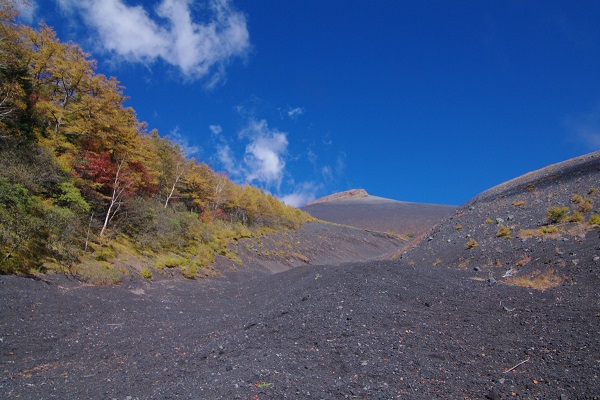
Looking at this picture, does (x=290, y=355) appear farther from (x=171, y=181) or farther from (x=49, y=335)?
(x=171, y=181)

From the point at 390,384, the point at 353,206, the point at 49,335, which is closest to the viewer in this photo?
the point at 390,384

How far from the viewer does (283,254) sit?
113ft

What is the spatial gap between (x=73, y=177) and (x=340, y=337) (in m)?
16.0

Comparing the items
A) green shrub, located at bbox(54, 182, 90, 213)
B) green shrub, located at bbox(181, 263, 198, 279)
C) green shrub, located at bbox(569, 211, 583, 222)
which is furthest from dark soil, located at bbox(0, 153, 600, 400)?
green shrub, located at bbox(181, 263, 198, 279)

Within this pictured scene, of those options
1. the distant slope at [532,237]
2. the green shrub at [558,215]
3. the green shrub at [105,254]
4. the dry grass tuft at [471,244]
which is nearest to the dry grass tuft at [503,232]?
the distant slope at [532,237]

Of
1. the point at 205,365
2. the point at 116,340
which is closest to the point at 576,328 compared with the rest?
the point at 205,365

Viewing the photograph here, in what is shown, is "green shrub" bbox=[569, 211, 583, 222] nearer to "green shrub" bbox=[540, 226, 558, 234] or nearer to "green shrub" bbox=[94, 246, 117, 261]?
"green shrub" bbox=[540, 226, 558, 234]

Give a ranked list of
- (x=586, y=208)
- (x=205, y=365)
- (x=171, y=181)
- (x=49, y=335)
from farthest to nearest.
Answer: (x=171, y=181) < (x=586, y=208) < (x=49, y=335) < (x=205, y=365)

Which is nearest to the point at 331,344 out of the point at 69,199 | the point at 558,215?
the point at 558,215

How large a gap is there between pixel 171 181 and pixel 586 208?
28.9 m

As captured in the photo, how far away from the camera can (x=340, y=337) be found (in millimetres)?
5977

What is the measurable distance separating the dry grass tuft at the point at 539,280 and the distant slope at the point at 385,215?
6519cm

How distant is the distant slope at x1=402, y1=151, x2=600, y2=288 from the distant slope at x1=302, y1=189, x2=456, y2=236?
53398mm

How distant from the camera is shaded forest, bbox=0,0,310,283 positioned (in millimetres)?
12062
